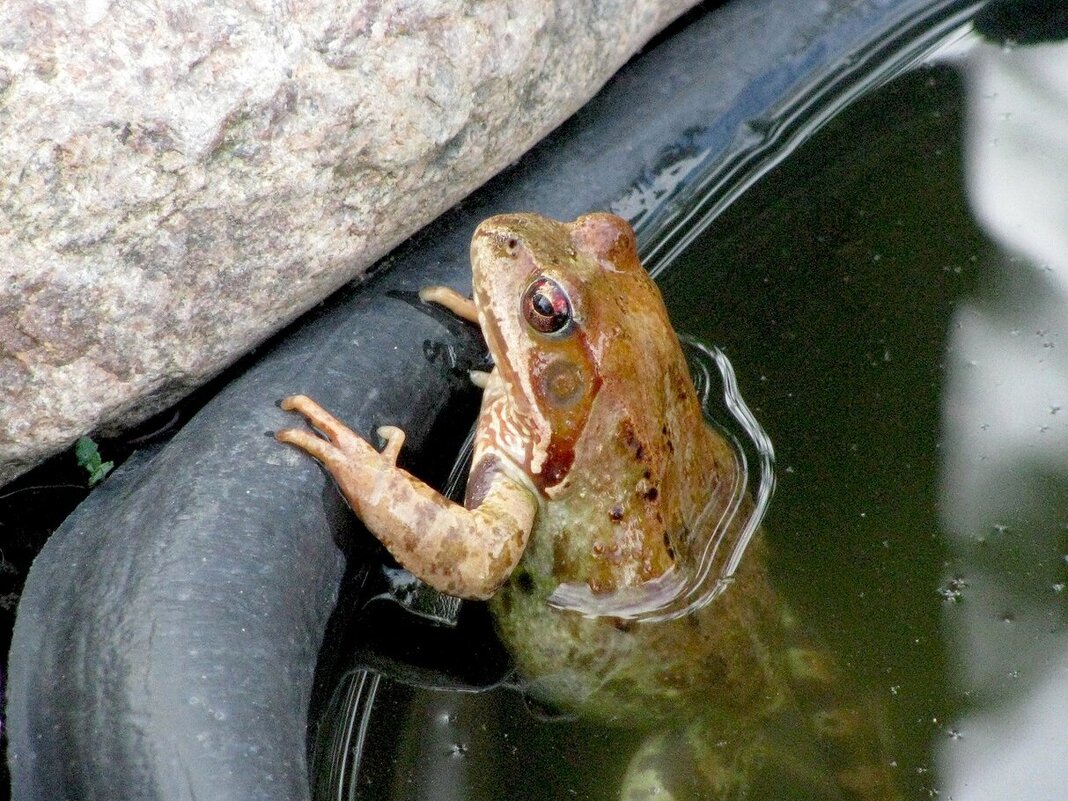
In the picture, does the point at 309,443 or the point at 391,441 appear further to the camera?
the point at 391,441

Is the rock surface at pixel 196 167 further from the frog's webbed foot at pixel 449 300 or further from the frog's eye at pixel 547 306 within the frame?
the frog's eye at pixel 547 306

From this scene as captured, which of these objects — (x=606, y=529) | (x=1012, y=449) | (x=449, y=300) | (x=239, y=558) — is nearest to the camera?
(x=239, y=558)

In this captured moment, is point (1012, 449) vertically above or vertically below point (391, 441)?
below

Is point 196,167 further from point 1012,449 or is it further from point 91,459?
point 1012,449

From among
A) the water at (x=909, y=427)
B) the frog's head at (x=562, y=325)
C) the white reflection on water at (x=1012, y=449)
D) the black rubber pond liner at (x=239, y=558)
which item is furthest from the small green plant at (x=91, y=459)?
the white reflection on water at (x=1012, y=449)

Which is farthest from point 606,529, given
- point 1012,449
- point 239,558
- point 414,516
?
point 1012,449

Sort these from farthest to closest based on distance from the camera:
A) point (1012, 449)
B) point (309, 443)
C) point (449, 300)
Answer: point (1012, 449) → point (449, 300) → point (309, 443)
